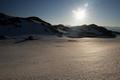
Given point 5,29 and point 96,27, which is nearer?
point 5,29

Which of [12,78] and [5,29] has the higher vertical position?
[5,29]

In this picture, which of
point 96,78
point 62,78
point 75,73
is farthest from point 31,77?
point 96,78

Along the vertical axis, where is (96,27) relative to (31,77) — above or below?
above

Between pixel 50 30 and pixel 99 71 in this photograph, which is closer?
pixel 99 71

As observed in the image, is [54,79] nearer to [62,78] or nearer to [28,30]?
[62,78]

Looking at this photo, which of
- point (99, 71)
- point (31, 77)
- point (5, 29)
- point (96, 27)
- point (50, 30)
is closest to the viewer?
point (31, 77)

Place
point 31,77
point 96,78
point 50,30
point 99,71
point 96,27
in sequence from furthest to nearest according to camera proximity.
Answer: point 96,27, point 50,30, point 99,71, point 31,77, point 96,78

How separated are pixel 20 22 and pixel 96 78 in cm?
5573

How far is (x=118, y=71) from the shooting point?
11.2 metres

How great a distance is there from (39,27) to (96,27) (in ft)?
98.0

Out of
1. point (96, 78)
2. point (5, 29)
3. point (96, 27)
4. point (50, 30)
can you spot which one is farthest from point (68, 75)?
point (96, 27)

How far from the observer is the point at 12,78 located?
10656 mm

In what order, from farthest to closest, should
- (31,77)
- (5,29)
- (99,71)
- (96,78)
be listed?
1. (5,29)
2. (99,71)
3. (31,77)
4. (96,78)

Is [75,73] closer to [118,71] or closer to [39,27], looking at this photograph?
[118,71]
